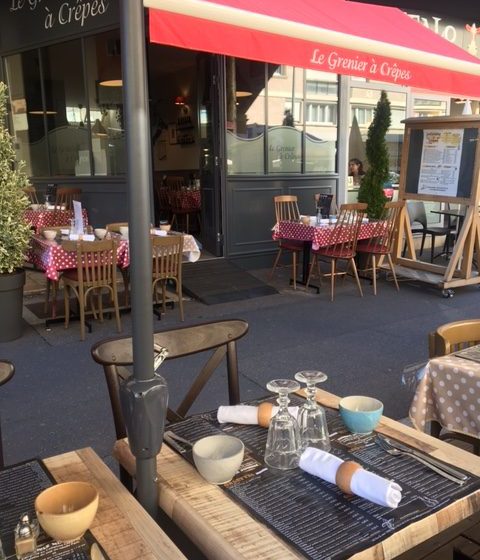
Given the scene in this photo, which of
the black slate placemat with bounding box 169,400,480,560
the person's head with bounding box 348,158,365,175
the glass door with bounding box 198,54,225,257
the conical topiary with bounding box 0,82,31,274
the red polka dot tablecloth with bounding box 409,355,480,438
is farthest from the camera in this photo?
the person's head with bounding box 348,158,365,175

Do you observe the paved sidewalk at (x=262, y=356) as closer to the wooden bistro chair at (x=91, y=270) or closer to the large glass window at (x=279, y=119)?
the wooden bistro chair at (x=91, y=270)

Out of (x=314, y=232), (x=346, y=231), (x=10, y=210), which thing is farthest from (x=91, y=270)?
(x=346, y=231)

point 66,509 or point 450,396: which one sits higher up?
point 66,509

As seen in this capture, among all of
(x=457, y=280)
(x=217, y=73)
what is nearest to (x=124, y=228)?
(x=217, y=73)

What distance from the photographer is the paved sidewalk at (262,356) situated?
3.34m

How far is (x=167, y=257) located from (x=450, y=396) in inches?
133

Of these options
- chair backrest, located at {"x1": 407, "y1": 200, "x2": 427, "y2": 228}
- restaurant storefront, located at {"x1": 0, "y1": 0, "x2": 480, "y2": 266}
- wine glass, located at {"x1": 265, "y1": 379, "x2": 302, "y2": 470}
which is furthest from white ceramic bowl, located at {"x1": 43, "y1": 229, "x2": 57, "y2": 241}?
chair backrest, located at {"x1": 407, "y1": 200, "x2": 427, "y2": 228}

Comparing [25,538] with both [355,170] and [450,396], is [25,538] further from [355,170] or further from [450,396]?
[355,170]

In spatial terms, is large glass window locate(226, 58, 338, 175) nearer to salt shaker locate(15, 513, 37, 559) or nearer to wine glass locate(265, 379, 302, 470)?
wine glass locate(265, 379, 302, 470)

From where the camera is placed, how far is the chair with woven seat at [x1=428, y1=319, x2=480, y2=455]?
2402mm

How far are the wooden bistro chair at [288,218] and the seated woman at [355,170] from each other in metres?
1.46

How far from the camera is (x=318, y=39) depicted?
202 cm

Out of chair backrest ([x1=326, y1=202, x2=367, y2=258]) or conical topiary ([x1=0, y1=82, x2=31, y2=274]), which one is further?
chair backrest ([x1=326, y1=202, x2=367, y2=258])

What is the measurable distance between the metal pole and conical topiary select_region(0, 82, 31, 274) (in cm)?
382
